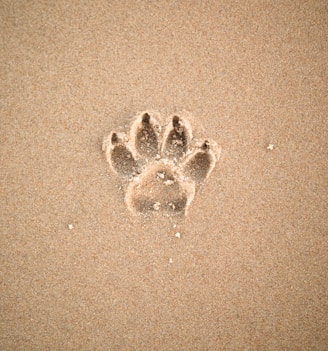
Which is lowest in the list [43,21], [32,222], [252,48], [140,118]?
[32,222]

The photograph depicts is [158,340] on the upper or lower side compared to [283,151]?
lower

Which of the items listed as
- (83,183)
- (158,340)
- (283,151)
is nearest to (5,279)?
(83,183)

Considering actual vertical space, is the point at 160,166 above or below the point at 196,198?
above

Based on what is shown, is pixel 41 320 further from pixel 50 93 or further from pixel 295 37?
pixel 295 37
